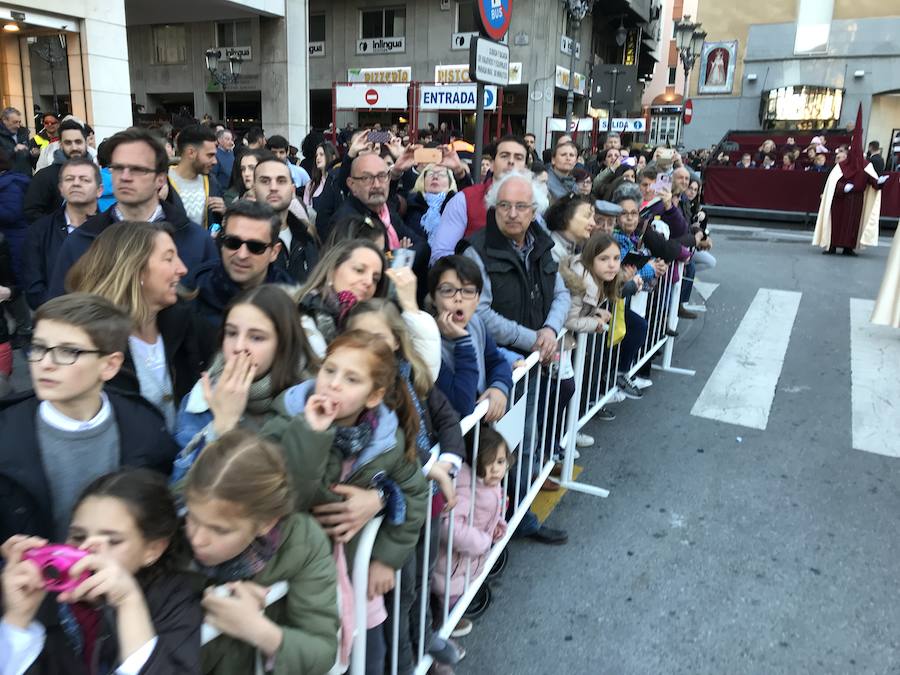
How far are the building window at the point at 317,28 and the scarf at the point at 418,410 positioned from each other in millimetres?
31530

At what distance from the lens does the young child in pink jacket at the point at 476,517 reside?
2.72 m

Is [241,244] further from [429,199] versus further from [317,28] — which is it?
[317,28]

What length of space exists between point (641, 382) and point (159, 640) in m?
5.16

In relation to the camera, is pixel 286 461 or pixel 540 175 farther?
pixel 540 175

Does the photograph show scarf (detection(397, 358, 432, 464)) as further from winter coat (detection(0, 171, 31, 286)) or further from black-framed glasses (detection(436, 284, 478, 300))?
winter coat (detection(0, 171, 31, 286))

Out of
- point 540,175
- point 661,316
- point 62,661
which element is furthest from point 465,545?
point 540,175

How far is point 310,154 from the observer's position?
9305 mm

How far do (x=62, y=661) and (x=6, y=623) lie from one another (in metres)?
0.15

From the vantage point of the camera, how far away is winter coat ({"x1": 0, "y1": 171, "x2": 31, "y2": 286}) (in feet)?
18.0

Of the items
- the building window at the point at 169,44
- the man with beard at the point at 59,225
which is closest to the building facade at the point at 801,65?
the building window at the point at 169,44

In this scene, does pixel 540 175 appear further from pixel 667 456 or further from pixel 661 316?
pixel 667 456

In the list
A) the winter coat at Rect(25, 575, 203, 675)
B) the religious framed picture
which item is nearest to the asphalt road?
the winter coat at Rect(25, 575, 203, 675)

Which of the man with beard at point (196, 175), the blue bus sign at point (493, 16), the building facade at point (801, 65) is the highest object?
the building facade at point (801, 65)

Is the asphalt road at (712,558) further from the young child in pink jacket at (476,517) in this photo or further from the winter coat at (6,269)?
the winter coat at (6,269)
